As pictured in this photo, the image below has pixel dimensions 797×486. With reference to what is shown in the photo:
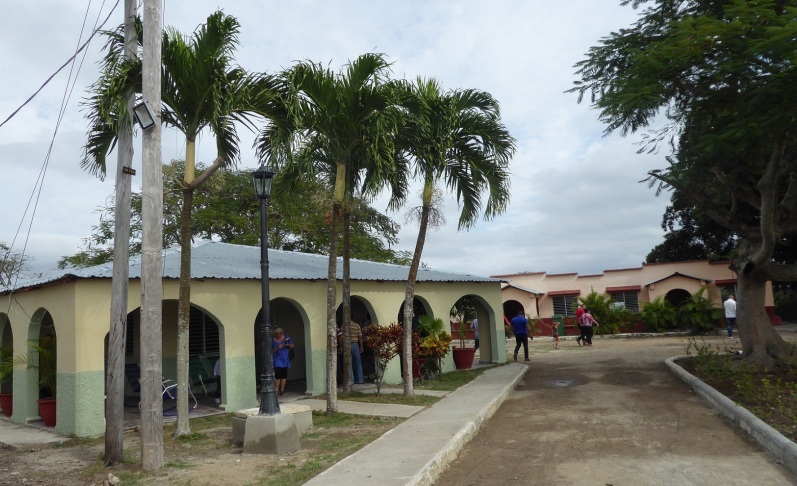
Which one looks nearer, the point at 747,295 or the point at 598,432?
the point at 598,432

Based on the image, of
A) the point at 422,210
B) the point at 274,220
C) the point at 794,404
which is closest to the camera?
the point at 794,404

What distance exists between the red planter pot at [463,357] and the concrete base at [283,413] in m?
8.80

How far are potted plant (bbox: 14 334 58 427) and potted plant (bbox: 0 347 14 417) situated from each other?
376mm

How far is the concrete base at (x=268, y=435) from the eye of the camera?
25.4 ft

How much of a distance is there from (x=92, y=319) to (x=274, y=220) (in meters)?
19.4

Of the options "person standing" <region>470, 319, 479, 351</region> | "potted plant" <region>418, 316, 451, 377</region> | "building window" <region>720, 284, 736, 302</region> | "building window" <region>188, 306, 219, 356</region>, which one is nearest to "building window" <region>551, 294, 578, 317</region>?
"building window" <region>720, 284, 736, 302</region>

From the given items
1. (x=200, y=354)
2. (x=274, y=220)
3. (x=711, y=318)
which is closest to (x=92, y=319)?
(x=200, y=354)

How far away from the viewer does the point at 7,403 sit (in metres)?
12.6

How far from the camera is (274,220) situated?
1133 inches

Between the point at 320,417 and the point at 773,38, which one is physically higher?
the point at 773,38

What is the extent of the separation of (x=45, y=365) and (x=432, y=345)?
7963 mm

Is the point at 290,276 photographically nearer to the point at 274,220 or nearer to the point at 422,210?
the point at 422,210

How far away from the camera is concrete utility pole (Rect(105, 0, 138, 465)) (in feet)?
24.5

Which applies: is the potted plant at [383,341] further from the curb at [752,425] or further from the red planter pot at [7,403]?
the red planter pot at [7,403]
